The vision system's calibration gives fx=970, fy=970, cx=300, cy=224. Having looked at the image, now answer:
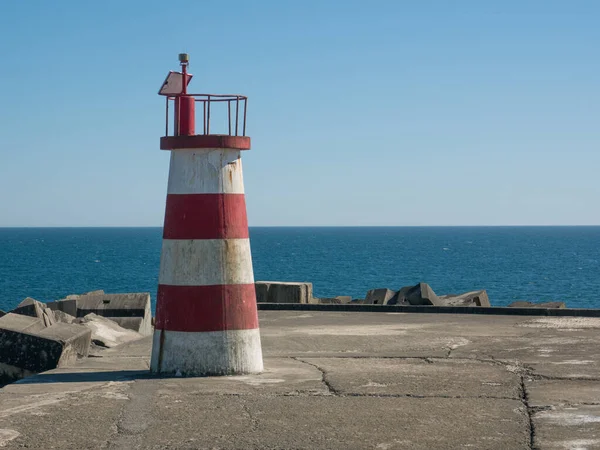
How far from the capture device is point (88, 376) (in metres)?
7.35

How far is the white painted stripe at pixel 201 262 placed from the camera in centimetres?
745

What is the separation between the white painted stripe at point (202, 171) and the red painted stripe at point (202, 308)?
76 cm

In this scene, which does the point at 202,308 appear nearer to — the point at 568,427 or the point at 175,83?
the point at 175,83

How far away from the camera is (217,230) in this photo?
7.51 meters

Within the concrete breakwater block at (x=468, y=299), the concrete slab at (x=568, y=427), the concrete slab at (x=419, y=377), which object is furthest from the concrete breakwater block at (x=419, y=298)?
the concrete slab at (x=568, y=427)

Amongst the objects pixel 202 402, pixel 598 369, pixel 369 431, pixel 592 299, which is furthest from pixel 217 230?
pixel 592 299

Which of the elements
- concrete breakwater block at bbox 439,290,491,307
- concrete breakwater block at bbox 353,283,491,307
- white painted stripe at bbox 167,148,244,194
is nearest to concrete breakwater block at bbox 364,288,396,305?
concrete breakwater block at bbox 353,283,491,307

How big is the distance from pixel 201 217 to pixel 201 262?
35 centimetres

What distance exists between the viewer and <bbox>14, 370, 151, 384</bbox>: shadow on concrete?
23.4ft

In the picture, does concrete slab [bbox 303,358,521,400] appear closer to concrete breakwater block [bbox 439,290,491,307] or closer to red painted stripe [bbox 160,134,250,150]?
red painted stripe [bbox 160,134,250,150]

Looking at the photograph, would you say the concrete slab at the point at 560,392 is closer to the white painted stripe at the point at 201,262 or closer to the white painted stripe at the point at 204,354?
the white painted stripe at the point at 204,354

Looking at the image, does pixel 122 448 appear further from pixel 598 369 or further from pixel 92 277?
pixel 92 277

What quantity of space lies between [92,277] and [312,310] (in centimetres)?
6356

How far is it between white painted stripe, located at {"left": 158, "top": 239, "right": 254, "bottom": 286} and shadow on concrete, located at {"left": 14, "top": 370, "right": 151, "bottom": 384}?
749 mm
